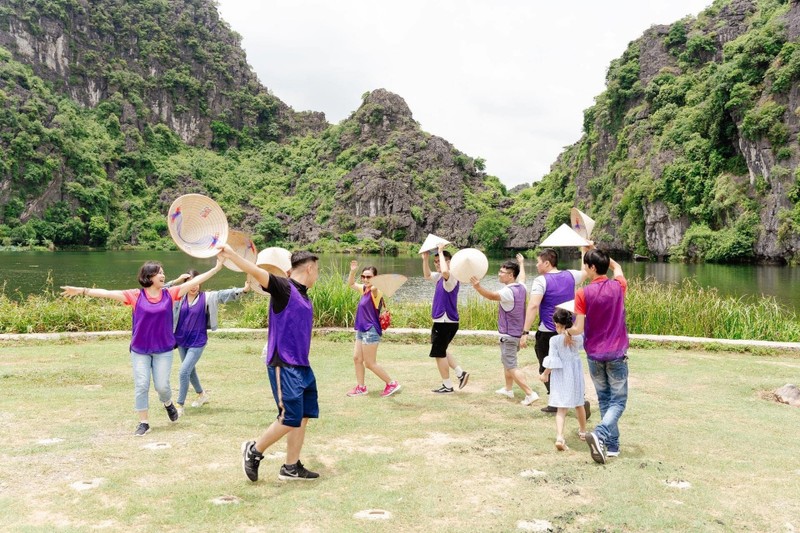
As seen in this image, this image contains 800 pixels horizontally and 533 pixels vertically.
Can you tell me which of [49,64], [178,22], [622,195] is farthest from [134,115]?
[622,195]

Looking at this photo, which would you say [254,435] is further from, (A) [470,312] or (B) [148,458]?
(A) [470,312]

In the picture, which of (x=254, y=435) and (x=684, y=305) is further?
(x=684, y=305)

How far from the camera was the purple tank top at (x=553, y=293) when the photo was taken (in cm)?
623

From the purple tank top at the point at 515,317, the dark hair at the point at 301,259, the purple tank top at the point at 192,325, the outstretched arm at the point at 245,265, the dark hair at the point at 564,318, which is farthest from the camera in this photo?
the purple tank top at the point at 515,317

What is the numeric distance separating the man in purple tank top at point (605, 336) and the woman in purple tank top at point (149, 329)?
129 inches

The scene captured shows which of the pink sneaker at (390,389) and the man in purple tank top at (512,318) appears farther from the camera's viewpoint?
the pink sneaker at (390,389)

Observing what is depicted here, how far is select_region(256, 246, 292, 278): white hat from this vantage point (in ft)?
15.1

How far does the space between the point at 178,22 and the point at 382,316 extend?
540 ft

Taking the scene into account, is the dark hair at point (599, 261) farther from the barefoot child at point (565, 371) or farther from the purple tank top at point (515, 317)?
the purple tank top at point (515, 317)

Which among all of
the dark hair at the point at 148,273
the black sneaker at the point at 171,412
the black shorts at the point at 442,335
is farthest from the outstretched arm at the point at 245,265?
the black shorts at the point at 442,335

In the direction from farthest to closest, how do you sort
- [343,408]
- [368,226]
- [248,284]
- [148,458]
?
[368,226]
[343,408]
[248,284]
[148,458]

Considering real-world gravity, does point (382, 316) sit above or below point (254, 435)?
above

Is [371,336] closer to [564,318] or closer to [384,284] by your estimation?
[384,284]

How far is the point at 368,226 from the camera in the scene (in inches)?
4122
